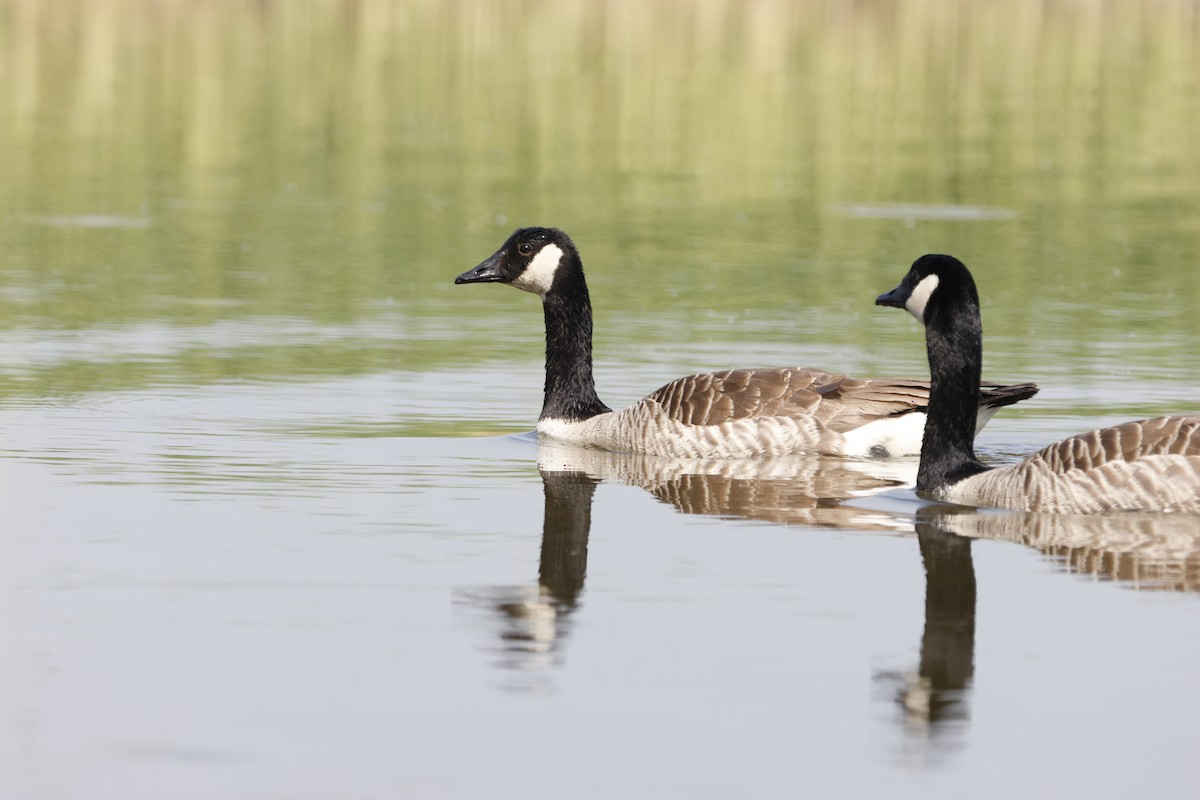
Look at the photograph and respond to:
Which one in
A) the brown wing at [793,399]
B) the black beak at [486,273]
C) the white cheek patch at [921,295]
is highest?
the white cheek patch at [921,295]

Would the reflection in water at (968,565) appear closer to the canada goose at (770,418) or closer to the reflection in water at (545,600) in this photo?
the reflection in water at (545,600)

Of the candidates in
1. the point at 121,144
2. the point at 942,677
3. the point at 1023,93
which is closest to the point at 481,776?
the point at 942,677

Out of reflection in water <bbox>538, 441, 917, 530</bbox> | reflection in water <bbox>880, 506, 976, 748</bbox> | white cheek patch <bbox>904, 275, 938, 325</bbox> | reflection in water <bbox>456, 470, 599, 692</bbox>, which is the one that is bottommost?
reflection in water <bbox>538, 441, 917, 530</bbox>

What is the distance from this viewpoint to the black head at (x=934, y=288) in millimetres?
13664

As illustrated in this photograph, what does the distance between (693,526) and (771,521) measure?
52 cm

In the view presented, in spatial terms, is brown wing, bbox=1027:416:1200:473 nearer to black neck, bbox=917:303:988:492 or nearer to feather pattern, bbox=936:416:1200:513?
feather pattern, bbox=936:416:1200:513

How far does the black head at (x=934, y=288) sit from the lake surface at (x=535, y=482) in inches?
47.6

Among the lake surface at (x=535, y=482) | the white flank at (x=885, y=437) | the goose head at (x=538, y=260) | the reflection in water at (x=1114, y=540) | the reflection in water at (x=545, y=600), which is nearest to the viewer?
the lake surface at (x=535, y=482)

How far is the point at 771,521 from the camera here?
41.1 ft

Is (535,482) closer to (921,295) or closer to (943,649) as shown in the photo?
(921,295)

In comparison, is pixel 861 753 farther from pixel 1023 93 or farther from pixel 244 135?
pixel 1023 93

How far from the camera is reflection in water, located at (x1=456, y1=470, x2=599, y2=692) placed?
29.4 feet

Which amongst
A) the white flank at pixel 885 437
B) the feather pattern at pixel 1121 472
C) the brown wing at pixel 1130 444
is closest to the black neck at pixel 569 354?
the white flank at pixel 885 437

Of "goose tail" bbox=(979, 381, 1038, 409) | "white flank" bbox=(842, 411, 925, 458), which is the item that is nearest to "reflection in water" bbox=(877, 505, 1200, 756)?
"goose tail" bbox=(979, 381, 1038, 409)
